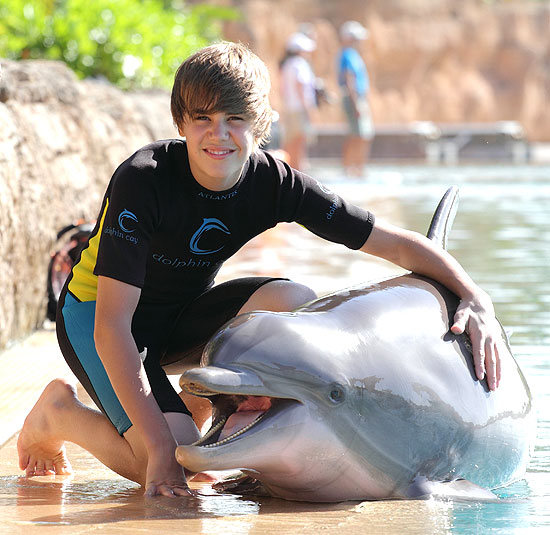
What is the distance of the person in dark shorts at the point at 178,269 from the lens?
11.1 feet

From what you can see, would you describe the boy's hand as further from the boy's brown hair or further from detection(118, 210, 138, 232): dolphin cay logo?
detection(118, 210, 138, 232): dolphin cay logo

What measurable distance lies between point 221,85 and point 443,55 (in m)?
36.5

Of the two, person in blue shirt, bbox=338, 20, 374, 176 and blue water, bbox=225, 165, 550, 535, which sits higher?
person in blue shirt, bbox=338, 20, 374, 176

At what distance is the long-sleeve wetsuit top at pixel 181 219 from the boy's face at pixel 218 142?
10 cm

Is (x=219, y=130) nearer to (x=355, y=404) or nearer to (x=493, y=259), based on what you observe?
(x=355, y=404)

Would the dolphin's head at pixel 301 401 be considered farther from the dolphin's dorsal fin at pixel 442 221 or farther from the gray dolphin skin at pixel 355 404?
the dolphin's dorsal fin at pixel 442 221

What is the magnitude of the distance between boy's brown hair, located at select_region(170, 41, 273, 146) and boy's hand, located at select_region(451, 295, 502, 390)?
2.90ft

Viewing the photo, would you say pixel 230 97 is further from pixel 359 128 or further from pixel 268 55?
pixel 268 55

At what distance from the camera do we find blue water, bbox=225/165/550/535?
130 inches

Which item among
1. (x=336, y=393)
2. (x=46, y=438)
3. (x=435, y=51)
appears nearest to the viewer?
(x=336, y=393)

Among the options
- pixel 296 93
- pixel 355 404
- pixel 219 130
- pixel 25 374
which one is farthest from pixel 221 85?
pixel 296 93

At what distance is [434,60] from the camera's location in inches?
1528

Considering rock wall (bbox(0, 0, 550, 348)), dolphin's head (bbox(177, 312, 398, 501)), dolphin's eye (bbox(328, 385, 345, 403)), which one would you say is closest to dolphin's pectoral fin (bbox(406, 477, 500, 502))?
dolphin's head (bbox(177, 312, 398, 501))

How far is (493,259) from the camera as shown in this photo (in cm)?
920
